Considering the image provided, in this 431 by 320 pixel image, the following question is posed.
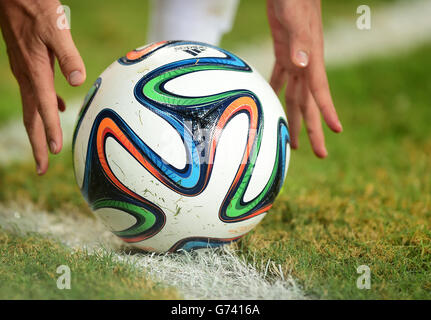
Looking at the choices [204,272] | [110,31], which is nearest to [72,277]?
[204,272]

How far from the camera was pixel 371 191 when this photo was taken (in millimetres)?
3338

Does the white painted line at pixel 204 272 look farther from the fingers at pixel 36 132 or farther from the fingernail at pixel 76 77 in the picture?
the fingernail at pixel 76 77

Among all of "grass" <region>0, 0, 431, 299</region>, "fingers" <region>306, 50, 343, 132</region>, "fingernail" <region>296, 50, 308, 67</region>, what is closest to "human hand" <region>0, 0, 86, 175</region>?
"grass" <region>0, 0, 431, 299</region>

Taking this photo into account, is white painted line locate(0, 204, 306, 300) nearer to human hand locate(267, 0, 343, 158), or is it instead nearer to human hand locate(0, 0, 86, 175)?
human hand locate(0, 0, 86, 175)

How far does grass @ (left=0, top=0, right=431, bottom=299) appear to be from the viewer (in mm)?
2088

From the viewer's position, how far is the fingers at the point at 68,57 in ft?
7.45

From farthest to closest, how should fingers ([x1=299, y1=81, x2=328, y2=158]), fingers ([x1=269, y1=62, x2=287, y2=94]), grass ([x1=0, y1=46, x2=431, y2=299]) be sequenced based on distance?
fingers ([x1=269, y1=62, x2=287, y2=94]) → fingers ([x1=299, y1=81, x2=328, y2=158]) → grass ([x1=0, y1=46, x2=431, y2=299])

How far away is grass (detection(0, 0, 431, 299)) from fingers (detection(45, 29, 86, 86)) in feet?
2.46

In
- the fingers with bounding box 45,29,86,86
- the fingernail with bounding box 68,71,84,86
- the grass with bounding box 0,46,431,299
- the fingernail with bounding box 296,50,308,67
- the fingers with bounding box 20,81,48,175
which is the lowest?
the grass with bounding box 0,46,431,299

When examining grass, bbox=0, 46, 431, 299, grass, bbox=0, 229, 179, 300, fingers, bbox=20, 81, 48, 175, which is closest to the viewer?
grass, bbox=0, 229, 179, 300

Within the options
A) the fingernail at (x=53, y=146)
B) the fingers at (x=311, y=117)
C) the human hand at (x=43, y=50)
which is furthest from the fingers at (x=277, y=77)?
the fingernail at (x=53, y=146)
